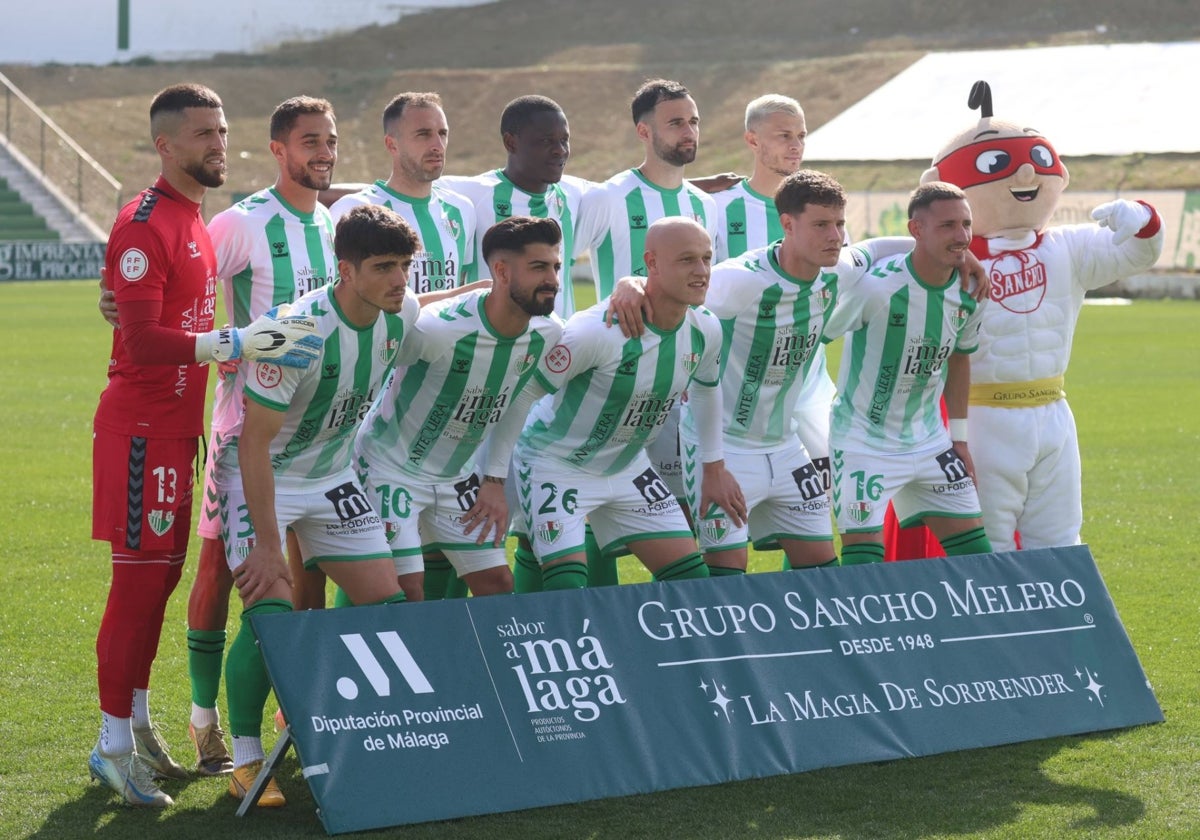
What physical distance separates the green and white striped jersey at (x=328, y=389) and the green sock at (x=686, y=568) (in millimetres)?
1262

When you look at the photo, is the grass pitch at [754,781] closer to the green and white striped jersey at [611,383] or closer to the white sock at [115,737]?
the white sock at [115,737]

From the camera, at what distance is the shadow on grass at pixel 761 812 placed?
4746 millimetres

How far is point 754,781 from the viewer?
5.23m

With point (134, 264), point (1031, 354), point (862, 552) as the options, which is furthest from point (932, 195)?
point (134, 264)

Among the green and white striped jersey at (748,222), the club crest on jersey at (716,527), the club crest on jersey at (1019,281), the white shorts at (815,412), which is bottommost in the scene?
the club crest on jersey at (716,527)

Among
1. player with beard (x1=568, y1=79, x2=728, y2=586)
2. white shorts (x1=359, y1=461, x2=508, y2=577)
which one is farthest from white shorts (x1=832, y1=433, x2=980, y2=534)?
white shorts (x1=359, y1=461, x2=508, y2=577)

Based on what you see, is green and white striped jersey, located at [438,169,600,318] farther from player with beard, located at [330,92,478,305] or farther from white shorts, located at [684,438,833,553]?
white shorts, located at [684,438,833,553]

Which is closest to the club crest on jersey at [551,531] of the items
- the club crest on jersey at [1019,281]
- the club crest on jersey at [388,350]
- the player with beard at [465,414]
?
the player with beard at [465,414]

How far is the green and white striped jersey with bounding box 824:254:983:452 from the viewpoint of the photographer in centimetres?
629

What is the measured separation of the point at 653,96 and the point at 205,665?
3183 millimetres

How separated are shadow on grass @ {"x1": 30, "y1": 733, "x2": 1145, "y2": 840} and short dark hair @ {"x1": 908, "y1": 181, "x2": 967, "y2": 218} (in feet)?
7.18

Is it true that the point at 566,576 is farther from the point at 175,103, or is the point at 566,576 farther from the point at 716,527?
the point at 175,103

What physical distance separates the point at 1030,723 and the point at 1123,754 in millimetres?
327

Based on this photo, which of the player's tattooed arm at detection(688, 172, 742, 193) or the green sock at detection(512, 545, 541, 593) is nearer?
the green sock at detection(512, 545, 541, 593)
